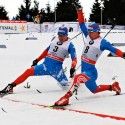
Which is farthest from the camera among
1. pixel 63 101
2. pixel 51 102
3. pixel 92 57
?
pixel 92 57

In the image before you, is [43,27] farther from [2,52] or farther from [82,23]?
[82,23]

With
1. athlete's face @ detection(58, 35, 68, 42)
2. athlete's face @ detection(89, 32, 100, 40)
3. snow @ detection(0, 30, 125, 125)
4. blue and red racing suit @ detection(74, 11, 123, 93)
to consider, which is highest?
athlete's face @ detection(89, 32, 100, 40)

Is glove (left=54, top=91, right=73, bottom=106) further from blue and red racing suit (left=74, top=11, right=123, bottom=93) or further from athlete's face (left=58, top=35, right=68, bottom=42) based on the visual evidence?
athlete's face (left=58, top=35, right=68, bottom=42)

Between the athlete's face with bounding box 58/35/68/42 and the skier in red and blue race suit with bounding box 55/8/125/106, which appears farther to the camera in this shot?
the athlete's face with bounding box 58/35/68/42

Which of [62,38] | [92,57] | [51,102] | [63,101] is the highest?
[62,38]

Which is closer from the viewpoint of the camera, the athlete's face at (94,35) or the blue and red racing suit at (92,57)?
the blue and red racing suit at (92,57)

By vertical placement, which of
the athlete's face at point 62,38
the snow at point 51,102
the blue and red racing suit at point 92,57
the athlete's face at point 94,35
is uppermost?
the athlete's face at point 94,35

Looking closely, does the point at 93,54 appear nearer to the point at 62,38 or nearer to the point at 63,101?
the point at 62,38

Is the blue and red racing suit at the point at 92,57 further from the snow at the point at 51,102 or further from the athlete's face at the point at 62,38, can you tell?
the athlete's face at the point at 62,38

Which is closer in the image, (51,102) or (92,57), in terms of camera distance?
(51,102)

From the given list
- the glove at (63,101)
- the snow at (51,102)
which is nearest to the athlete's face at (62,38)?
the snow at (51,102)

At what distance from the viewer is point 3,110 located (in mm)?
8672

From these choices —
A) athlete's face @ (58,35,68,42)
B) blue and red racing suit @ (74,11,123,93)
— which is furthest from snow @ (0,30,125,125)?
athlete's face @ (58,35,68,42)

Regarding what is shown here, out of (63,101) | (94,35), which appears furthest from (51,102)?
(94,35)
